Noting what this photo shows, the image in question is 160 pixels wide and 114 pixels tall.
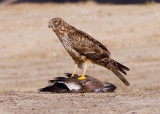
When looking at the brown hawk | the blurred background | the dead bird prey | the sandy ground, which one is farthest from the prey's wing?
the blurred background

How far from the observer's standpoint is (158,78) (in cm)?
1140

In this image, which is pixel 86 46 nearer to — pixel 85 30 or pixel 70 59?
pixel 70 59

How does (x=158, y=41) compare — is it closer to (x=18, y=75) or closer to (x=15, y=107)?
(x=18, y=75)

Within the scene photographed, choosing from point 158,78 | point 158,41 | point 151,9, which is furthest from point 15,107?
point 151,9

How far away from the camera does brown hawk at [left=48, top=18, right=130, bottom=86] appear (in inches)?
332

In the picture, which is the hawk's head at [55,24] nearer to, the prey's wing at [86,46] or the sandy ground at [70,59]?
the prey's wing at [86,46]

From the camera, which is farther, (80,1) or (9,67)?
(80,1)

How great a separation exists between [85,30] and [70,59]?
144 inches

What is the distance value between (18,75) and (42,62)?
6.01 feet

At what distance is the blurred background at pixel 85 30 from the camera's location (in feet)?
39.3

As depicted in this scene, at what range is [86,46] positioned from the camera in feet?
28.1

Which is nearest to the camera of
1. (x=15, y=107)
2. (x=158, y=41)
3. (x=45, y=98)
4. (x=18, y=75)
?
(x=15, y=107)

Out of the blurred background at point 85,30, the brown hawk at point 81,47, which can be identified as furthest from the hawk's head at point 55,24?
the blurred background at point 85,30

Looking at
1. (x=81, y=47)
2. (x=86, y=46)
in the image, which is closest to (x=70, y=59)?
(x=86, y=46)
